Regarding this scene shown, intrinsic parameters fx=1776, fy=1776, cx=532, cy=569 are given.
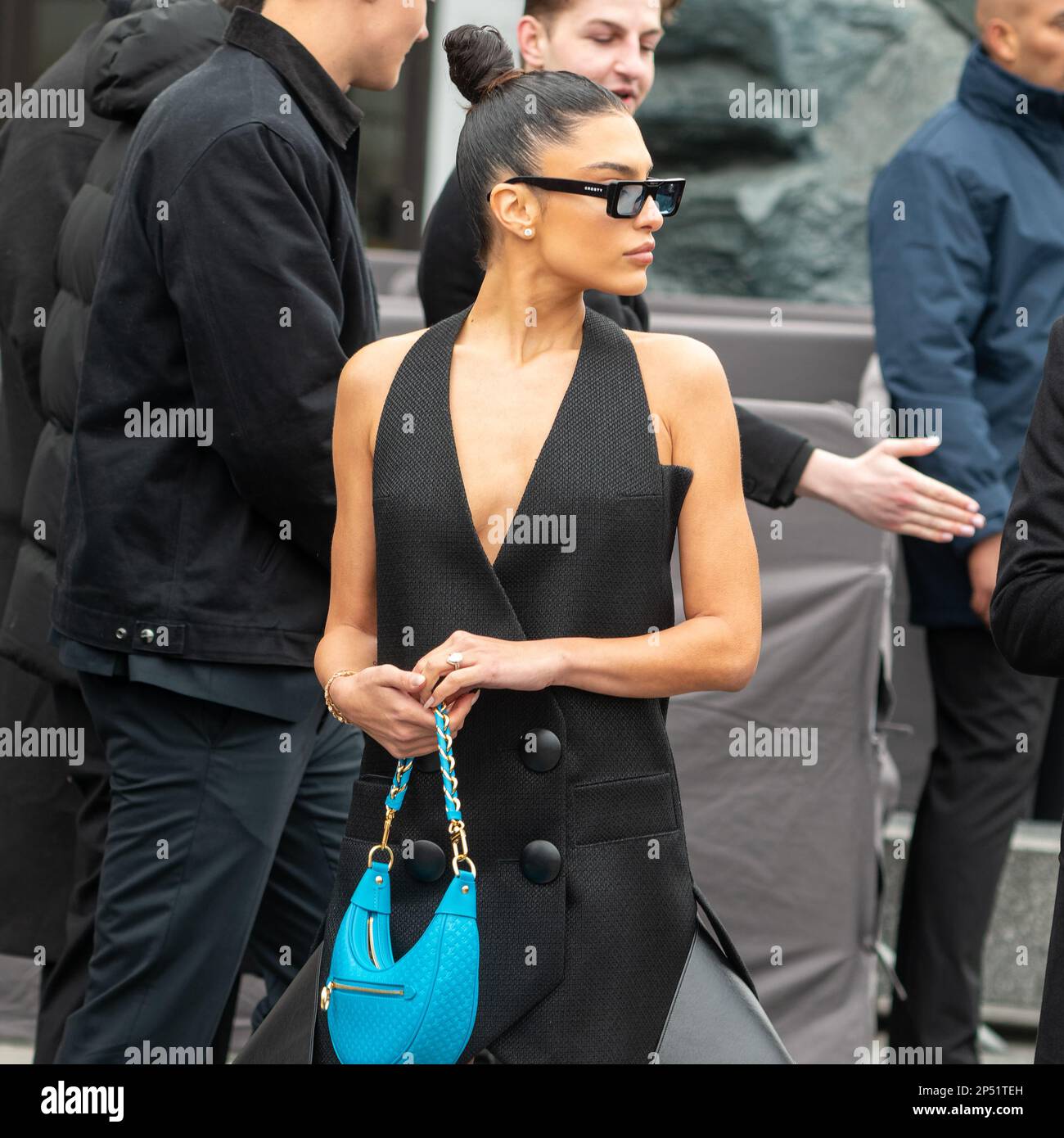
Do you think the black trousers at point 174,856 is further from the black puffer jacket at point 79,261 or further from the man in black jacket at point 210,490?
the black puffer jacket at point 79,261

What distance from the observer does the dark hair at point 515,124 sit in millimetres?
1894

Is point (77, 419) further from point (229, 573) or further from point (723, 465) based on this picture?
point (723, 465)

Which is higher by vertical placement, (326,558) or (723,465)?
(723,465)

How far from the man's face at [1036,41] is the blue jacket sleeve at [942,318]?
304 millimetres

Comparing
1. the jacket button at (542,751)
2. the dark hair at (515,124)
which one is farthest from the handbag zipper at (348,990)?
the dark hair at (515,124)

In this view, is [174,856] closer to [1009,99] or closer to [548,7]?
[548,7]

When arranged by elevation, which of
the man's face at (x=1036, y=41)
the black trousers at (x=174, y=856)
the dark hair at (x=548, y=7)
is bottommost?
the black trousers at (x=174, y=856)

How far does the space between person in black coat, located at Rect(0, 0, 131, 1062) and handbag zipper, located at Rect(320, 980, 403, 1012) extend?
1.17m

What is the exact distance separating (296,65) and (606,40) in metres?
0.66

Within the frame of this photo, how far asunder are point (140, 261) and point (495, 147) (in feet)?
2.30

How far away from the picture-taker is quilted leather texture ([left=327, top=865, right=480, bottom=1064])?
1.72m

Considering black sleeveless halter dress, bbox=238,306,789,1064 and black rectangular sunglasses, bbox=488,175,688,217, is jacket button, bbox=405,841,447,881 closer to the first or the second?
black sleeveless halter dress, bbox=238,306,789,1064

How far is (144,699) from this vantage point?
8.09 ft
